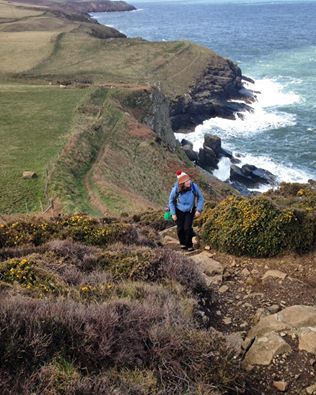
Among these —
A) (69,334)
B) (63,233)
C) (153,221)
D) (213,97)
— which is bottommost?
(213,97)

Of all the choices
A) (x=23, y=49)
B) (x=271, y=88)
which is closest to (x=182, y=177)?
(x=23, y=49)

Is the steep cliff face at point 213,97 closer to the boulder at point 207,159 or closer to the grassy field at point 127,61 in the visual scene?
the grassy field at point 127,61

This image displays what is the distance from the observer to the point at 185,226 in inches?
443

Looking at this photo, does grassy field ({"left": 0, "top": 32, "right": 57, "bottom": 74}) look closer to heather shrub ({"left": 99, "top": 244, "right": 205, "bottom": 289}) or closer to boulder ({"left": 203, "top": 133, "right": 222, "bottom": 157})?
boulder ({"left": 203, "top": 133, "right": 222, "bottom": 157})

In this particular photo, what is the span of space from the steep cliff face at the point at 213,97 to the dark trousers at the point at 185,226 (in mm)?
50785

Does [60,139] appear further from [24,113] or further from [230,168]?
[230,168]

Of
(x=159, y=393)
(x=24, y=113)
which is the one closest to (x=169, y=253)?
(x=159, y=393)

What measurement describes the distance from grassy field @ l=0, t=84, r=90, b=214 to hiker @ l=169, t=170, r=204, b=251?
12411 millimetres

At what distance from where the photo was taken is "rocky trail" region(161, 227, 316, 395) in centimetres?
575

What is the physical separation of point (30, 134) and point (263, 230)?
25560mm

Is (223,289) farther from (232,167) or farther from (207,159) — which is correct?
(207,159)

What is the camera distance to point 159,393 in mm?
4477

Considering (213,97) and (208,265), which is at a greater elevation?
(208,265)

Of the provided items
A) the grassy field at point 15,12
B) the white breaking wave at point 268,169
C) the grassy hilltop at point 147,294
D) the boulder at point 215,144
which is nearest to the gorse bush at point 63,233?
the grassy hilltop at point 147,294
